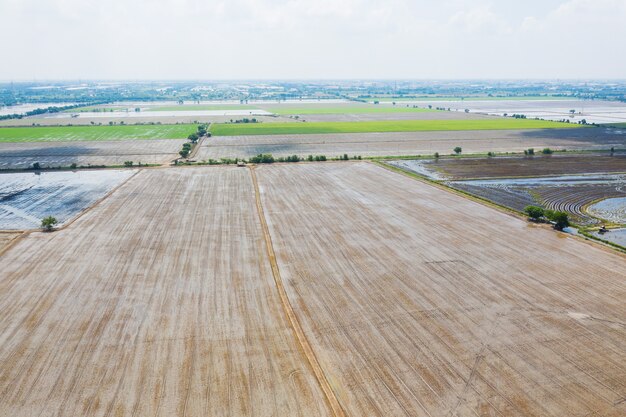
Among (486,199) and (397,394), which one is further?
(486,199)

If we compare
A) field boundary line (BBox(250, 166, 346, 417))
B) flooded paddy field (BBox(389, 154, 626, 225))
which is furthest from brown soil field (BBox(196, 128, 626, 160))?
field boundary line (BBox(250, 166, 346, 417))

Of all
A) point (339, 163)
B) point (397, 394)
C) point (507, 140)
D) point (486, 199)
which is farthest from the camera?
point (507, 140)

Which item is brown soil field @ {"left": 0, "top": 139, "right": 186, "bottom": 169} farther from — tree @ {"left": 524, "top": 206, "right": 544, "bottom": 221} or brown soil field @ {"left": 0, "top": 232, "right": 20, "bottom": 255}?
tree @ {"left": 524, "top": 206, "right": 544, "bottom": 221}

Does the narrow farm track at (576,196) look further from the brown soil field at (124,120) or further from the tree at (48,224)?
the brown soil field at (124,120)

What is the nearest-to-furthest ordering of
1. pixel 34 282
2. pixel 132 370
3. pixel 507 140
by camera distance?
pixel 132 370 → pixel 34 282 → pixel 507 140

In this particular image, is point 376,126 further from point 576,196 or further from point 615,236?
point 615,236

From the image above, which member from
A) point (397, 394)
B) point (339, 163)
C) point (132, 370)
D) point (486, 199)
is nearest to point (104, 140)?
point (339, 163)

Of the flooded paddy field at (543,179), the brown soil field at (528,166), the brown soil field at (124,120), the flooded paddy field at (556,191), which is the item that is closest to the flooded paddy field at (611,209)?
the flooded paddy field at (543,179)

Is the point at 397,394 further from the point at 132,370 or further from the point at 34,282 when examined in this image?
the point at 34,282
